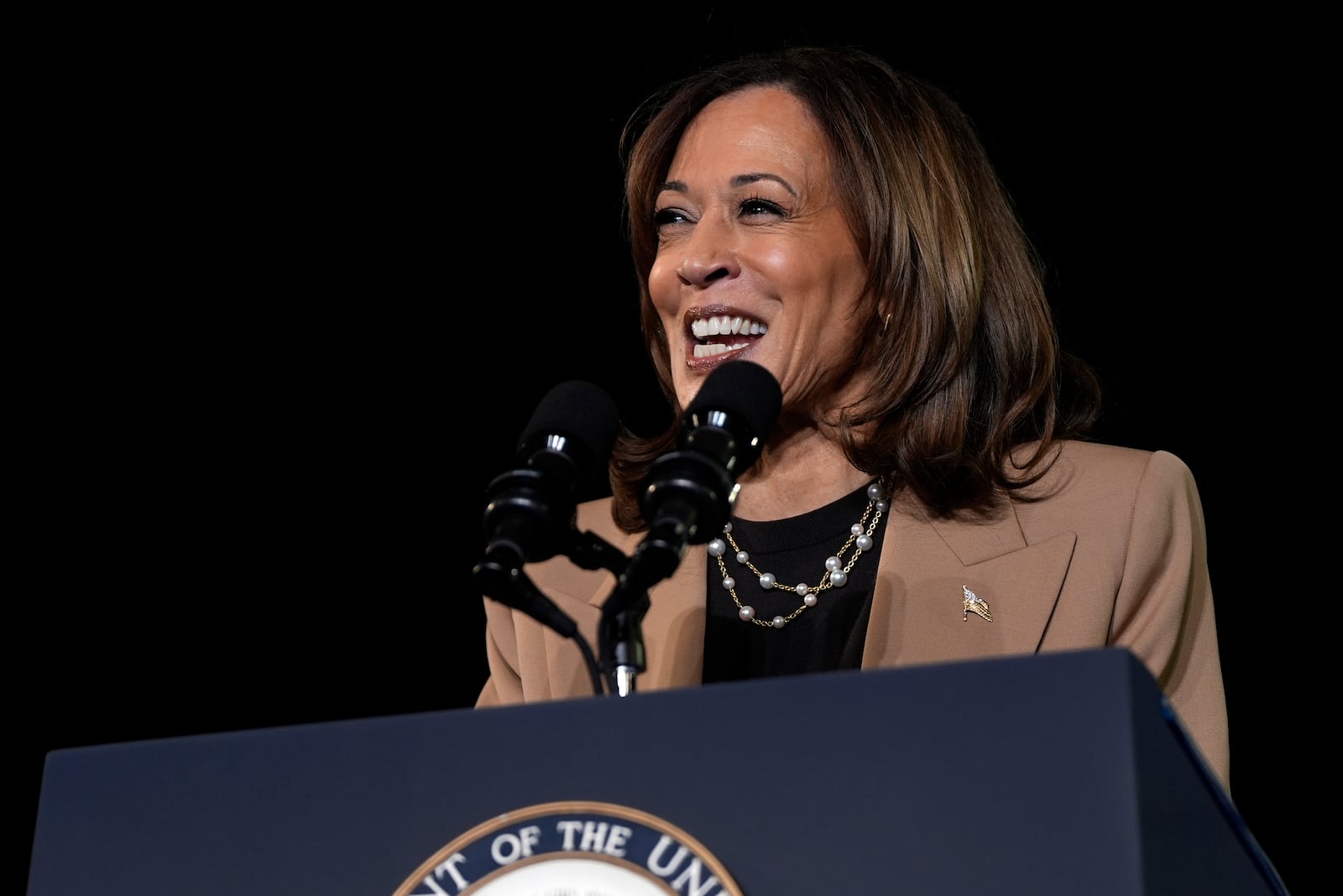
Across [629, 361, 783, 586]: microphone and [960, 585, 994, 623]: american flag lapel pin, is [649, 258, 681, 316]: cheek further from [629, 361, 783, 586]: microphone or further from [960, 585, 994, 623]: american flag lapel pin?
[629, 361, 783, 586]: microphone

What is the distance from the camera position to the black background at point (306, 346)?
10.3ft

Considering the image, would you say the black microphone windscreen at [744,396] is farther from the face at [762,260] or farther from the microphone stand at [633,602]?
the face at [762,260]

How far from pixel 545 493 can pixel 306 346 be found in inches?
88.1

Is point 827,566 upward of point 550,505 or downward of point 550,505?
upward

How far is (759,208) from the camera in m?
2.09

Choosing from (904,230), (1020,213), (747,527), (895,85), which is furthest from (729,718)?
(1020,213)

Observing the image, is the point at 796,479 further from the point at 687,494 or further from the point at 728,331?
the point at 687,494

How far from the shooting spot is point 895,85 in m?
2.22

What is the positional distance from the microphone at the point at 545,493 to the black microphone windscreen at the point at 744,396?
86 mm

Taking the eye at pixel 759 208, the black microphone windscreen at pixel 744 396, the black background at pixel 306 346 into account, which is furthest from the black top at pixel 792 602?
the black background at pixel 306 346

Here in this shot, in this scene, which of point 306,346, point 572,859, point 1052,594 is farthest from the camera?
point 306,346

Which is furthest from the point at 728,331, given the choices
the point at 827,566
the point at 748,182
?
the point at 827,566

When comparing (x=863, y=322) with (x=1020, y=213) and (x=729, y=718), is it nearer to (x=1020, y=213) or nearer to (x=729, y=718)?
(x=1020, y=213)

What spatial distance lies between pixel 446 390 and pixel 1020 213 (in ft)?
4.06
